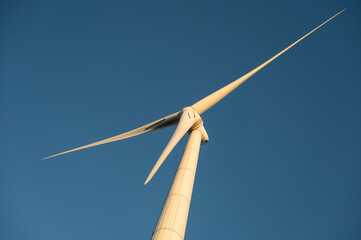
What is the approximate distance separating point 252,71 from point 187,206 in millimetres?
14375

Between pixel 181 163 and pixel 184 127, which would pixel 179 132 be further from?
pixel 181 163

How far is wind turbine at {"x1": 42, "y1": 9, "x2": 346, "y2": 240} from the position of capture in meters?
8.66

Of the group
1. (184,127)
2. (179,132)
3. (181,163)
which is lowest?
(181,163)

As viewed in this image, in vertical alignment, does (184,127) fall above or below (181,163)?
above


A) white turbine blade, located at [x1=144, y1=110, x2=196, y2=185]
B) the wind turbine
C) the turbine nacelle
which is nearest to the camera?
the wind turbine

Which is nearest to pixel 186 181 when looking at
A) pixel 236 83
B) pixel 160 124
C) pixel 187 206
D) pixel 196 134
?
pixel 187 206

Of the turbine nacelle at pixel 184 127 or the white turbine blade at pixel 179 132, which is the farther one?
the turbine nacelle at pixel 184 127

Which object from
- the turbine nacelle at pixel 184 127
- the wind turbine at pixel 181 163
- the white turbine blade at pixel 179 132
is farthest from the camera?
the turbine nacelle at pixel 184 127

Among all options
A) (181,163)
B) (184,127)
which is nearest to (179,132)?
(184,127)

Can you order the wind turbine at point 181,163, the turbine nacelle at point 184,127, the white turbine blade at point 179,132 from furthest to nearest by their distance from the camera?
the turbine nacelle at point 184,127 → the white turbine blade at point 179,132 → the wind turbine at point 181,163

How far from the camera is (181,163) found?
1248cm

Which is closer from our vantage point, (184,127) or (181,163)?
(181,163)

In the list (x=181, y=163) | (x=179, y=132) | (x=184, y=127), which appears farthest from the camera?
(x=184, y=127)

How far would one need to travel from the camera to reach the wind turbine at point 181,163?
866 cm
